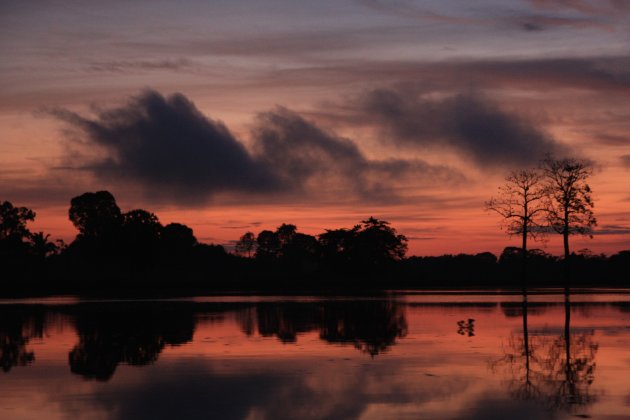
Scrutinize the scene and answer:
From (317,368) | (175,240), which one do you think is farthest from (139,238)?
(317,368)

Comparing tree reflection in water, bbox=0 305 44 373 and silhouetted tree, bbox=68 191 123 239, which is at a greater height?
silhouetted tree, bbox=68 191 123 239

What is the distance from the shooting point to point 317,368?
76.3 feet

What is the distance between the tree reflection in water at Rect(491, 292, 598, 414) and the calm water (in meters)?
0.04

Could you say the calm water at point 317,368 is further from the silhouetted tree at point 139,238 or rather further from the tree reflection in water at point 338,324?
the silhouetted tree at point 139,238

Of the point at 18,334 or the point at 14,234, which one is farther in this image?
the point at 14,234

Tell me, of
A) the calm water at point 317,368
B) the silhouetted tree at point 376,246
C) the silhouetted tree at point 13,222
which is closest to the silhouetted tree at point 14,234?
the silhouetted tree at point 13,222

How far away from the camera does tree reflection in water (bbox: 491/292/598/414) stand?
1834 cm

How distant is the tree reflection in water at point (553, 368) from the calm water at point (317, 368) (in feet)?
0.14

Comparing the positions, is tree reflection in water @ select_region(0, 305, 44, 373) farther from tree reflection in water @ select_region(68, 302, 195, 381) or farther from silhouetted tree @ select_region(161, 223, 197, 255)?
silhouetted tree @ select_region(161, 223, 197, 255)

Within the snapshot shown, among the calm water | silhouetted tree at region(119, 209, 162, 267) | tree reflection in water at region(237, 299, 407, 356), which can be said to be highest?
silhouetted tree at region(119, 209, 162, 267)

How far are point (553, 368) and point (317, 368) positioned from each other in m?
6.23

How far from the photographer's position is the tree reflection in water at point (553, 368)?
1834 centimetres

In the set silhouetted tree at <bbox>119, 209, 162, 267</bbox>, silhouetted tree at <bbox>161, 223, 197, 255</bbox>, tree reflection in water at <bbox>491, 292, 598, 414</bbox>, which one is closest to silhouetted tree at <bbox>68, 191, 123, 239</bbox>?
silhouetted tree at <bbox>119, 209, 162, 267</bbox>

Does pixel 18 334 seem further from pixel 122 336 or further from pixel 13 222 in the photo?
pixel 13 222
